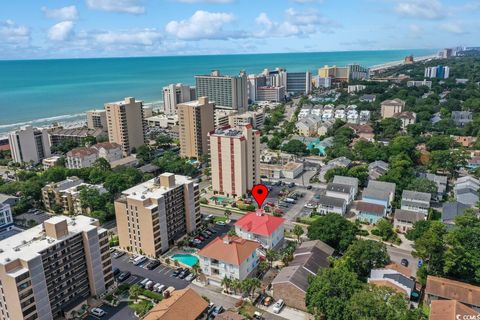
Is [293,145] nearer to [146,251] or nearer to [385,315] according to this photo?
[146,251]

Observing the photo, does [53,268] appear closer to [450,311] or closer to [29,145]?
[450,311]

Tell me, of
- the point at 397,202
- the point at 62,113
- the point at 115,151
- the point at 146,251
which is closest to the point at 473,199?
the point at 397,202

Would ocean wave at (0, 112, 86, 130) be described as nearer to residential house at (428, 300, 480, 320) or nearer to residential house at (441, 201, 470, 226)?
residential house at (441, 201, 470, 226)

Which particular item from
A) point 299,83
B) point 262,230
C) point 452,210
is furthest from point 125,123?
point 299,83

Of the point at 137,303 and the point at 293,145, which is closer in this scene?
the point at 137,303

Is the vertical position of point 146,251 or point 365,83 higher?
point 365,83

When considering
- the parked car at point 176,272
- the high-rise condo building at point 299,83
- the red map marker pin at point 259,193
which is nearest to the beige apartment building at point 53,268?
the parked car at point 176,272
